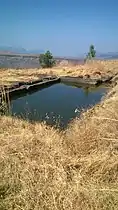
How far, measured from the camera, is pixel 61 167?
121 inches

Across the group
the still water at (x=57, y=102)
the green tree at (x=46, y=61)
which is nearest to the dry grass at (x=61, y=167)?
the still water at (x=57, y=102)

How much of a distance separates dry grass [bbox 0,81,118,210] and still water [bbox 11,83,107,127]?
3164mm

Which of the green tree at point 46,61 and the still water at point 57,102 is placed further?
the green tree at point 46,61

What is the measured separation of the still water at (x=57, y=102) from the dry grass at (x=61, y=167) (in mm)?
3164

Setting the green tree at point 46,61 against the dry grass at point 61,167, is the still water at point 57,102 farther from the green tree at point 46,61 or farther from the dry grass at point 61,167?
the green tree at point 46,61

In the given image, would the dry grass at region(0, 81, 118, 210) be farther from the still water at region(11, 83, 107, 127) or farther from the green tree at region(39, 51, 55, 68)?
the green tree at region(39, 51, 55, 68)

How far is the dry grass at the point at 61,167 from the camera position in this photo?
8.59ft

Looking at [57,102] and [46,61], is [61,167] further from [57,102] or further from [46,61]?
[46,61]

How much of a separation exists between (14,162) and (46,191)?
1.87ft

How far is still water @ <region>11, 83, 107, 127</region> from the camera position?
25.3 ft

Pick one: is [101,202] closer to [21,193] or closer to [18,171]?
[21,193]

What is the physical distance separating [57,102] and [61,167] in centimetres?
687

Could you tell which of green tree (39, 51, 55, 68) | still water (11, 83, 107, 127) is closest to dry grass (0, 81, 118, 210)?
still water (11, 83, 107, 127)

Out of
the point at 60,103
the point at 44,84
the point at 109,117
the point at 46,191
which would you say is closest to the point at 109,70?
the point at 44,84
